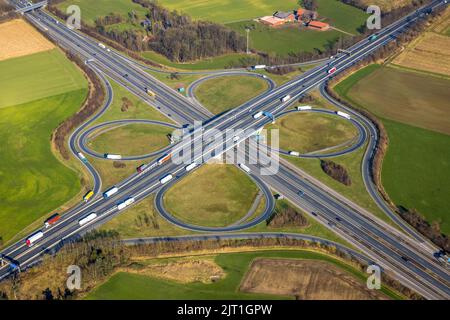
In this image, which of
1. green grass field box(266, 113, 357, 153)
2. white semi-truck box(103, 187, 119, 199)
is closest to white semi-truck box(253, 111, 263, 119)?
green grass field box(266, 113, 357, 153)

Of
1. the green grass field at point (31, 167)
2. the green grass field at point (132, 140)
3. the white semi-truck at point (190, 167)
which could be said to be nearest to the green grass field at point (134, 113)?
the green grass field at point (132, 140)

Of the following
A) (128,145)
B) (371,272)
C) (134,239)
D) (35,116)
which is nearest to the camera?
(371,272)

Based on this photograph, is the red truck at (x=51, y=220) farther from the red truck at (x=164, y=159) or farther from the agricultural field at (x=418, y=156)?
the agricultural field at (x=418, y=156)

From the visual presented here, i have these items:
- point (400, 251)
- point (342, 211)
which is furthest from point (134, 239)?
point (400, 251)

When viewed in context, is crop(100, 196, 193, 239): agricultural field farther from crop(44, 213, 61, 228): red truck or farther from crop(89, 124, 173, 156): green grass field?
crop(89, 124, 173, 156): green grass field

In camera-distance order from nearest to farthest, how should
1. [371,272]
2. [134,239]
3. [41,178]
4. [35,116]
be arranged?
[371,272], [134,239], [41,178], [35,116]

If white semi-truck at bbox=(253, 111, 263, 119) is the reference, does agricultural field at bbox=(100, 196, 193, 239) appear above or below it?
below

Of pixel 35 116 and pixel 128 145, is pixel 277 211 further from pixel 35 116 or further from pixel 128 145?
pixel 35 116

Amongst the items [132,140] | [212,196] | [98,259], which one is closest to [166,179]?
[212,196]
